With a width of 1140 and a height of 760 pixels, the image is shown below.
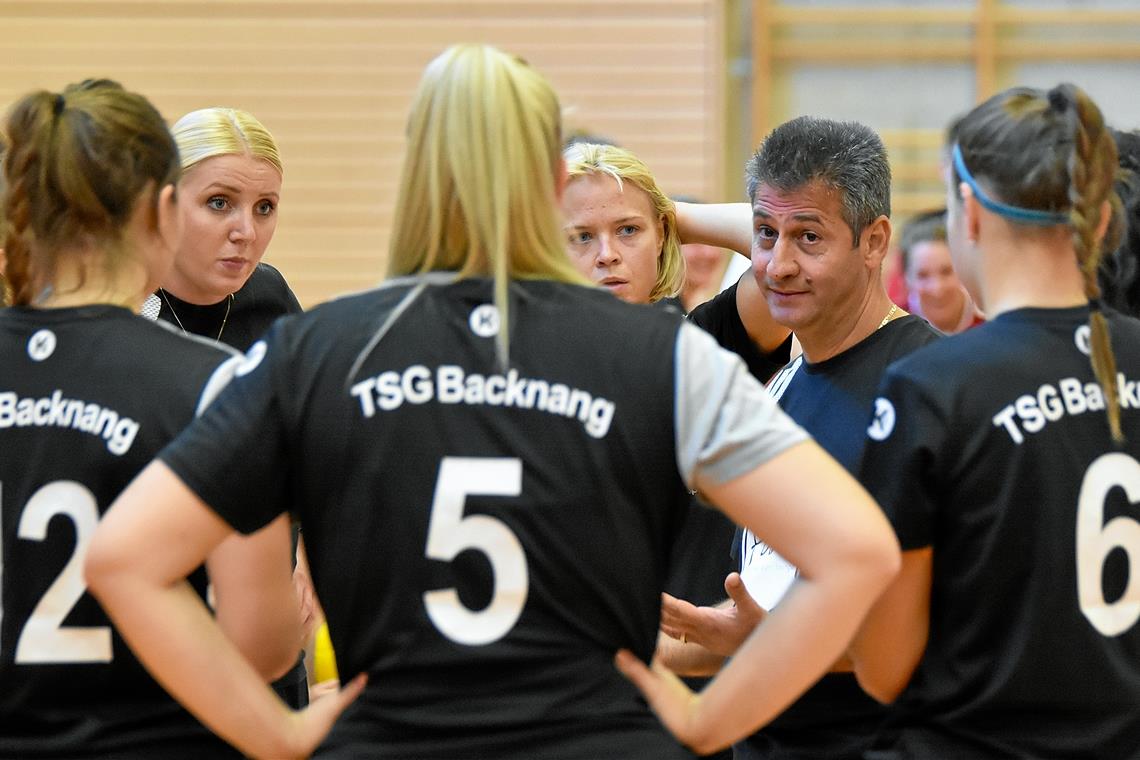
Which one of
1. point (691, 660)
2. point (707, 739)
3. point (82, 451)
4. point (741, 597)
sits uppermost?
point (82, 451)

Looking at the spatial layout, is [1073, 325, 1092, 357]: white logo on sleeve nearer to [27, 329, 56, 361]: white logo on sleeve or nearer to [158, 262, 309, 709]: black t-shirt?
[27, 329, 56, 361]: white logo on sleeve

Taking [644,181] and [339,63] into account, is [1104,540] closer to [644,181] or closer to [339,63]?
[644,181]

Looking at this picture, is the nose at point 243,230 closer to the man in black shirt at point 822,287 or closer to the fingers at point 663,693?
the man in black shirt at point 822,287

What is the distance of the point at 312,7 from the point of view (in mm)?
5973

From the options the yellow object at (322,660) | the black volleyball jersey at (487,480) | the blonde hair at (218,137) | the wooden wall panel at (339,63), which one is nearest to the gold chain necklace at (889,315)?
the black volleyball jersey at (487,480)

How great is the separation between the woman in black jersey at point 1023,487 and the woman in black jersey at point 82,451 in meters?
0.79

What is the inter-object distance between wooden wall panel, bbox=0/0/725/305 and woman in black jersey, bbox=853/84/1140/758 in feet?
14.3

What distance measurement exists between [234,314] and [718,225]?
1.04 meters

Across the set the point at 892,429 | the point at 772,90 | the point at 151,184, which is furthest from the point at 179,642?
the point at 772,90

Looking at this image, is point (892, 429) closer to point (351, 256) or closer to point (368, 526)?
point (368, 526)

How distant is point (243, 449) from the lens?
1475 mm

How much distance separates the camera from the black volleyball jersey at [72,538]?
1620 millimetres

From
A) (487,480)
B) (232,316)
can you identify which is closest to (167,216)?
(487,480)

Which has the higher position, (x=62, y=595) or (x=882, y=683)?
(x=62, y=595)
